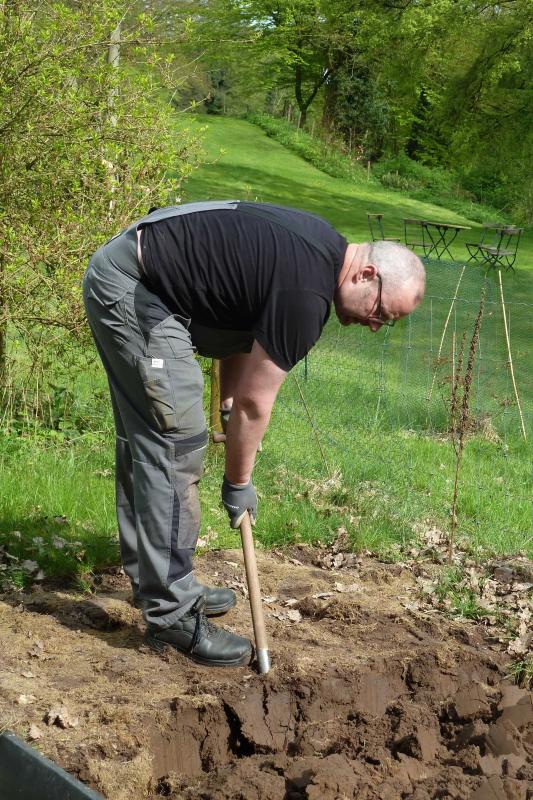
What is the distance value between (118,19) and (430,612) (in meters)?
4.36

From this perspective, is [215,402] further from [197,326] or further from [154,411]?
[154,411]

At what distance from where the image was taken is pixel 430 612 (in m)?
4.18

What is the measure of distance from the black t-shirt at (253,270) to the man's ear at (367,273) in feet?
0.28

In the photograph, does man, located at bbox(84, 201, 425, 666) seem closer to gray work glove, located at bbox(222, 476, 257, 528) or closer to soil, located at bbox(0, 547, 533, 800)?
gray work glove, located at bbox(222, 476, 257, 528)

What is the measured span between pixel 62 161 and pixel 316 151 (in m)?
27.7

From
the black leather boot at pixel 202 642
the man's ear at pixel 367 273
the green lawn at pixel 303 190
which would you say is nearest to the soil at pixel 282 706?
the black leather boot at pixel 202 642

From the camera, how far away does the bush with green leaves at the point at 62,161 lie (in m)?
5.80

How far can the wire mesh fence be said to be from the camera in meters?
5.75

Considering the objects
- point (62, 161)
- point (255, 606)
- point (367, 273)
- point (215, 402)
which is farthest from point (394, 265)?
point (62, 161)

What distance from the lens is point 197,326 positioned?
135 inches

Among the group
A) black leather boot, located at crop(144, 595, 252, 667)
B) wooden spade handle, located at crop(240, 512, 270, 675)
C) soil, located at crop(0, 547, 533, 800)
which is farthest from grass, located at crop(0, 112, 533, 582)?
wooden spade handle, located at crop(240, 512, 270, 675)

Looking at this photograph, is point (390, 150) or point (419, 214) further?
point (390, 150)

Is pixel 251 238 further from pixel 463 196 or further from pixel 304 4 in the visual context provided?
pixel 304 4

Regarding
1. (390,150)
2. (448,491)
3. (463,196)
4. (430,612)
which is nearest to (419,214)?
(463,196)
